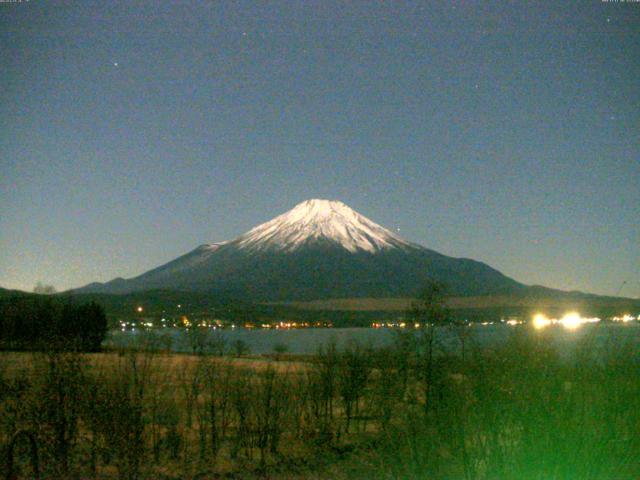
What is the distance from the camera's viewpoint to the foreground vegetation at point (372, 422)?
3703 millimetres

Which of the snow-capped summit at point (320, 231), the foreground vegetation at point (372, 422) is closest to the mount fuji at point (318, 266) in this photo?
the snow-capped summit at point (320, 231)

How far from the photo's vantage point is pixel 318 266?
156625 millimetres

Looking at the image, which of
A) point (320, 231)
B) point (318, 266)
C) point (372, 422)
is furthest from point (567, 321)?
point (320, 231)

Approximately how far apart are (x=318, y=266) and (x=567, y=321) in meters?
152

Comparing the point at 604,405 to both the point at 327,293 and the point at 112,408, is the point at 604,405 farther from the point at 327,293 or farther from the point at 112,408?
the point at 327,293

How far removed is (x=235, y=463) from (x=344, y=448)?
2325 mm

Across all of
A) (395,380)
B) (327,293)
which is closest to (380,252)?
(327,293)

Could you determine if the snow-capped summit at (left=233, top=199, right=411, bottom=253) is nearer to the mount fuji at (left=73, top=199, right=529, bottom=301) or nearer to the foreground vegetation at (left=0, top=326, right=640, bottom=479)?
the mount fuji at (left=73, top=199, right=529, bottom=301)

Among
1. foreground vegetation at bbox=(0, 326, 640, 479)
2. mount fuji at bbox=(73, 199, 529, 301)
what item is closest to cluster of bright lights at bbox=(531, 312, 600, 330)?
foreground vegetation at bbox=(0, 326, 640, 479)

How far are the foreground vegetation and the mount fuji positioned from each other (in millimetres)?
115644

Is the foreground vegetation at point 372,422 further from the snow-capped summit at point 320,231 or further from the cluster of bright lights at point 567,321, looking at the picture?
the snow-capped summit at point 320,231

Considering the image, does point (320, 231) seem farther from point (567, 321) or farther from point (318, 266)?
point (567, 321)

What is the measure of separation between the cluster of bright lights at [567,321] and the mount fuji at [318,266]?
401ft

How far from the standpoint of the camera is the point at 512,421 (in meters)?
3.94
